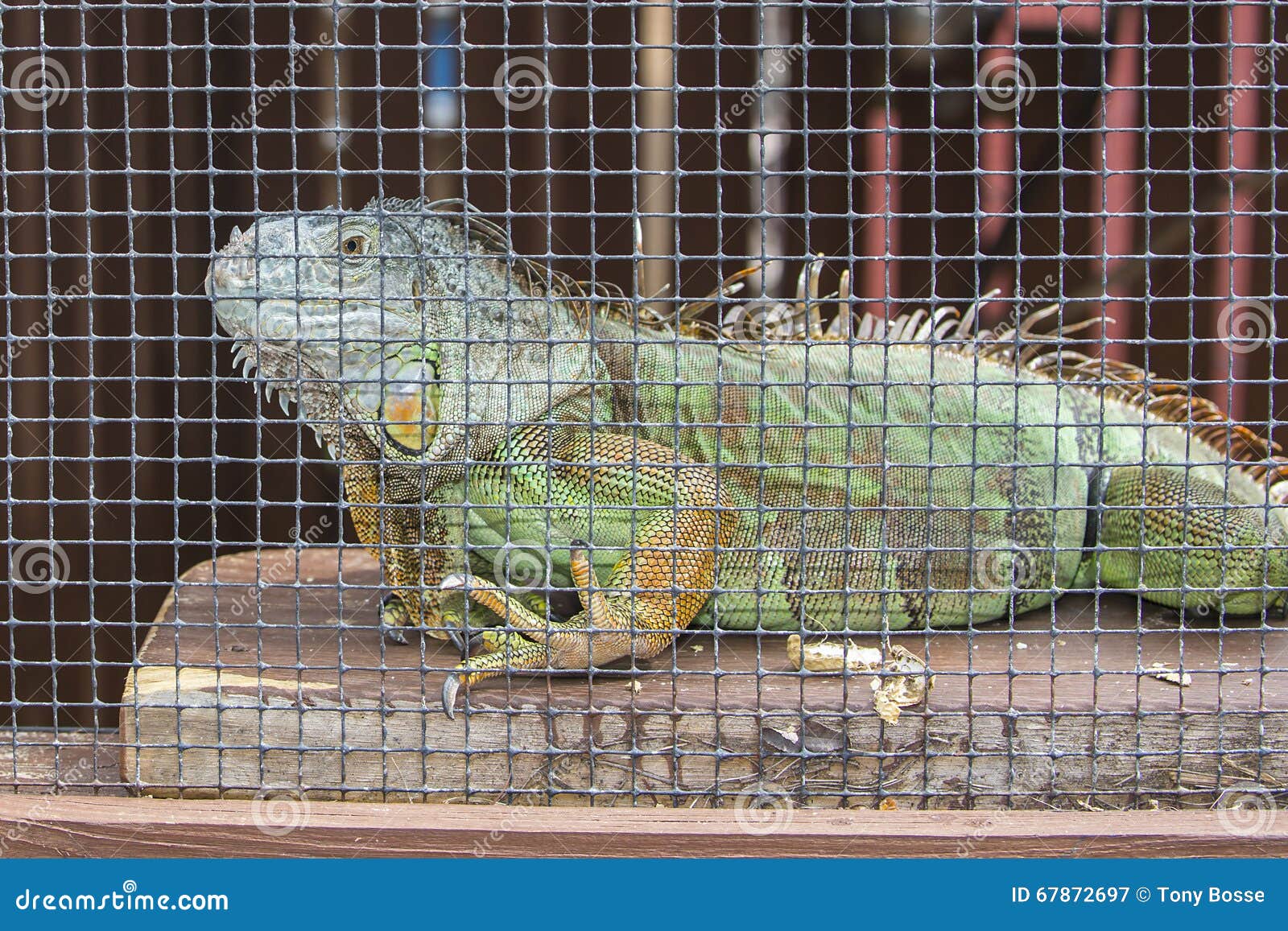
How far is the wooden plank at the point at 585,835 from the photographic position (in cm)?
288

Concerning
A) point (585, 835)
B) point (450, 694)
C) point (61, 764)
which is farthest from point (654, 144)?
point (585, 835)

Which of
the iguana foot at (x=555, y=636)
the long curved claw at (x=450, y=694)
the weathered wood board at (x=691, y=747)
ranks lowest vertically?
the weathered wood board at (x=691, y=747)

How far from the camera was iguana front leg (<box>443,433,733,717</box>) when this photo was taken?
3195 millimetres

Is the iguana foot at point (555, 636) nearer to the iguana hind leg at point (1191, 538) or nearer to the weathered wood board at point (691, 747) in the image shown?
the weathered wood board at point (691, 747)

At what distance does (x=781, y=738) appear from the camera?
125 inches

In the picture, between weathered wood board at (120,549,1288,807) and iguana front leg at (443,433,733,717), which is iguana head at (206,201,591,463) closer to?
iguana front leg at (443,433,733,717)

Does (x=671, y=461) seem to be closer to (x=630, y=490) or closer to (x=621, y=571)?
(x=630, y=490)

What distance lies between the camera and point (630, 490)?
3.64 m

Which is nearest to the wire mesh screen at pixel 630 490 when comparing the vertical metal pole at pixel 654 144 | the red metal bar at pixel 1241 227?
the red metal bar at pixel 1241 227

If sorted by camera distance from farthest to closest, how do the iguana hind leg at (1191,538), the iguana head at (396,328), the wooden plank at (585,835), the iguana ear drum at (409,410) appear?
the iguana hind leg at (1191,538)
the iguana ear drum at (409,410)
the iguana head at (396,328)
the wooden plank at (585,835)

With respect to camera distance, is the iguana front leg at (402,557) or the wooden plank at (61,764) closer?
the wooden plank at (61,764)

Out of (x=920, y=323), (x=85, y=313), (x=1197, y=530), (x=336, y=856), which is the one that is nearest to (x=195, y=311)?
(x=85, y=313)

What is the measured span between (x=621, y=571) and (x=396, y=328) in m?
0.94

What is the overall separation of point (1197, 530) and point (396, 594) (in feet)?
8.20
